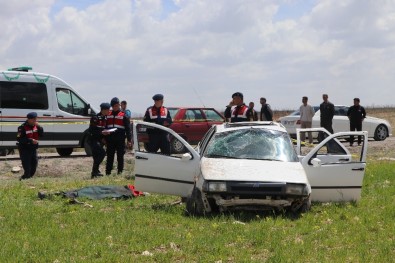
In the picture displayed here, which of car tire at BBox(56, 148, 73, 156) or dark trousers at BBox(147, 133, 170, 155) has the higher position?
dark trousers at BBox(147, 133, 170, 155)

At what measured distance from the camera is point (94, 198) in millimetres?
11219

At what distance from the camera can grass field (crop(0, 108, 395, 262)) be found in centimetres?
703

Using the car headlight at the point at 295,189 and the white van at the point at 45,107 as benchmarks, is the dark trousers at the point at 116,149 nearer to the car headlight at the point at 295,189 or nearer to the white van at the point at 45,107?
the white van at the point at 45,107

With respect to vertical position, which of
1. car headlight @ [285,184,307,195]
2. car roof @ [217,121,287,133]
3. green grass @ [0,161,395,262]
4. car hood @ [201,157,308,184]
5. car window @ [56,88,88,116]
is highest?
car window @ [56,88,88,116]

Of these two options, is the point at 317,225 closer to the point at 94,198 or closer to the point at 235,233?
the point at 235,233

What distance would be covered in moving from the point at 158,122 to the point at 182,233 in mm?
6380

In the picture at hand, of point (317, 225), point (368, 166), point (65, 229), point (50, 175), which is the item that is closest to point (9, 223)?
point (65, 229)

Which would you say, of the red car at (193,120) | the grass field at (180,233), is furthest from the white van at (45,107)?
the grass field at (180,233)

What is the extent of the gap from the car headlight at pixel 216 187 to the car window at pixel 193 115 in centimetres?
1413

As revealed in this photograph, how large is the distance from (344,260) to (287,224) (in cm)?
205

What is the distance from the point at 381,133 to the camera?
2831 centimetres

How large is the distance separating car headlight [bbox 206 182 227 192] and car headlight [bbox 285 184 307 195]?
0.83 meters

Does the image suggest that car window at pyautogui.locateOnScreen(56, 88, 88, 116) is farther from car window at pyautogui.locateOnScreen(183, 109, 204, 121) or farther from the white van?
car window at pyautogui.locateOnScreen(183, 109, 204, 121)

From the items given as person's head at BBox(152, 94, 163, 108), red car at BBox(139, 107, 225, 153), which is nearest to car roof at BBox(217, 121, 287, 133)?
person's head at BBox(152, 94, 163, 108)
